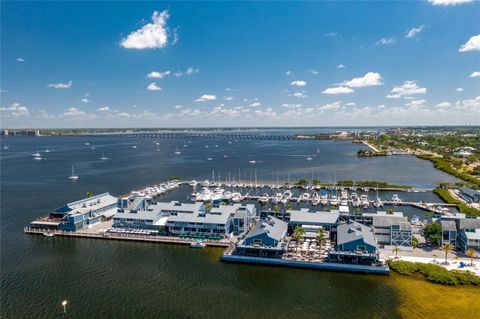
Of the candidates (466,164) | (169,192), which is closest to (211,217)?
(169,192)

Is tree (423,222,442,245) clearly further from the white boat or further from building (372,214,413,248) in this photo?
the white boat

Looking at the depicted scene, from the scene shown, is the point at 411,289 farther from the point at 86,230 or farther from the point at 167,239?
the point at 86,230

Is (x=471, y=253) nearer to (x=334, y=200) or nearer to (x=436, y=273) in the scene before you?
(x=436, y=273)

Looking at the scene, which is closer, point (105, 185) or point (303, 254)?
point (303, 254)

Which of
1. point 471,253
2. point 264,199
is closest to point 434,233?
point 471,253

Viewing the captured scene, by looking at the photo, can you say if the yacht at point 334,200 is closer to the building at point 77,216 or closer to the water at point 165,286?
the water at point 165,286

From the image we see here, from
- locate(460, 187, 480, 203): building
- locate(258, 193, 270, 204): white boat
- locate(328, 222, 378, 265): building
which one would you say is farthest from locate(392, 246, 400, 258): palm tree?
locate(460, 187, 480, 203): building
